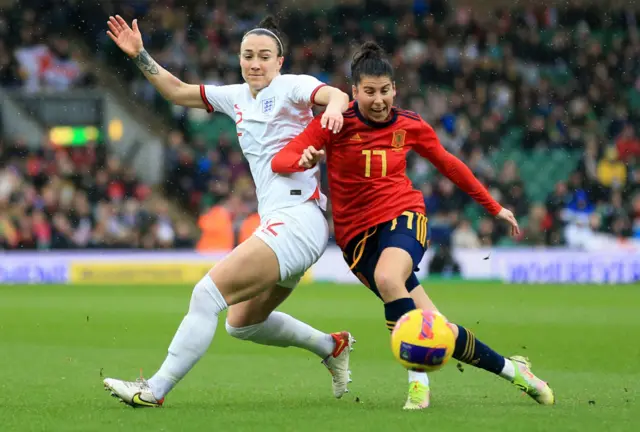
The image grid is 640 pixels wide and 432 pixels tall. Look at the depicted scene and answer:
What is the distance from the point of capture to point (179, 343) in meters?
6.47

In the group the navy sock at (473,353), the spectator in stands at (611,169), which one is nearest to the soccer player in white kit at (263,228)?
the navy sock at (473,353)

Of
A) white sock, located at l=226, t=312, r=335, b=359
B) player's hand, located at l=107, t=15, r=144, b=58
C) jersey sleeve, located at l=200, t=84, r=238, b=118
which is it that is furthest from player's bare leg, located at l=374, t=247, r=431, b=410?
player's hand, located at l=107, t=15, r=144, b=58

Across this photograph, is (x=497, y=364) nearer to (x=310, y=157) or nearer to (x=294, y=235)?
(x=294, y=235)

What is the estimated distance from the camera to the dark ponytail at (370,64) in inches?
262

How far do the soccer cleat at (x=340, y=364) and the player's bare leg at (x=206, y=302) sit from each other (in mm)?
1158

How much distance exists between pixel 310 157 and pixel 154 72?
1530 mm

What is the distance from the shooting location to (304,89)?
6688mm

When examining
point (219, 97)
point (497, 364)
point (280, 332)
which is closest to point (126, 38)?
point (219, 97)

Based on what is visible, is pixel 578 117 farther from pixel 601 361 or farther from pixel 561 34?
pixel 601 361

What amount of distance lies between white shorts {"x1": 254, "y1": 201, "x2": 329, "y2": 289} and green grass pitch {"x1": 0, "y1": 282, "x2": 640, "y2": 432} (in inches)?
33.0

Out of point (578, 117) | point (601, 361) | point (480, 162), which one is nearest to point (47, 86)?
point (480, 162)

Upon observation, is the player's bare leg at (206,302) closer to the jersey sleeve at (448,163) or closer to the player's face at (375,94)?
the player's face at (375,94)

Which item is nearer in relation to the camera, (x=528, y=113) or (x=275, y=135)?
(x=275, y=135)

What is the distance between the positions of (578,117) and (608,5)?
4.55m
